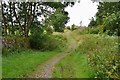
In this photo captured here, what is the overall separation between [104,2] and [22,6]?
2662 cm

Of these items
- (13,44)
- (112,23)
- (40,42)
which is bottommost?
(40,42)

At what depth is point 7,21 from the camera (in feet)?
126

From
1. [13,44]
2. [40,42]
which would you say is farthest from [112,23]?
[40,42]

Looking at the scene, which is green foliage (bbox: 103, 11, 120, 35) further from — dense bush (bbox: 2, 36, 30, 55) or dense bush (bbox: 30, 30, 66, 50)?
dense bush (bbox: 30, 30, 66, 50)

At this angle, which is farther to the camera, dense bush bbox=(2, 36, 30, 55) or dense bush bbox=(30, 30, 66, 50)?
dense bush bbox=(30, 30, 66, 50)

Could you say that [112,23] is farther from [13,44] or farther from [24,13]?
[24,13]

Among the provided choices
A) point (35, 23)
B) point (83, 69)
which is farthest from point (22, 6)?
point (83, 69)

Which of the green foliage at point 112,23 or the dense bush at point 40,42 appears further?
the dense bush at point 40,42

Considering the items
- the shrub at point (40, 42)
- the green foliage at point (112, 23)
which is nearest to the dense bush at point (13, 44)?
the shrub at point (40, 42)

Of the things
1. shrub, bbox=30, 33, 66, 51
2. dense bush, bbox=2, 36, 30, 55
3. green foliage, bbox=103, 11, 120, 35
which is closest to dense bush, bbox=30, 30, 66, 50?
shrub, bbox=30, 33, 66, 51

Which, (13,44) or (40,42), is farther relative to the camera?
(40,42)

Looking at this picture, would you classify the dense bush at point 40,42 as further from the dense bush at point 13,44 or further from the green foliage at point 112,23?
the green foliage at point 112,23

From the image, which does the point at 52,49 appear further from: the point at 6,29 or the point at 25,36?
the point at 6,29

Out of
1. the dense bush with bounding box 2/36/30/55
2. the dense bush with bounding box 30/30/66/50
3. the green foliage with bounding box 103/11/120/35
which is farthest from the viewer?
the dense bush with bounding box 30/30/66/50
